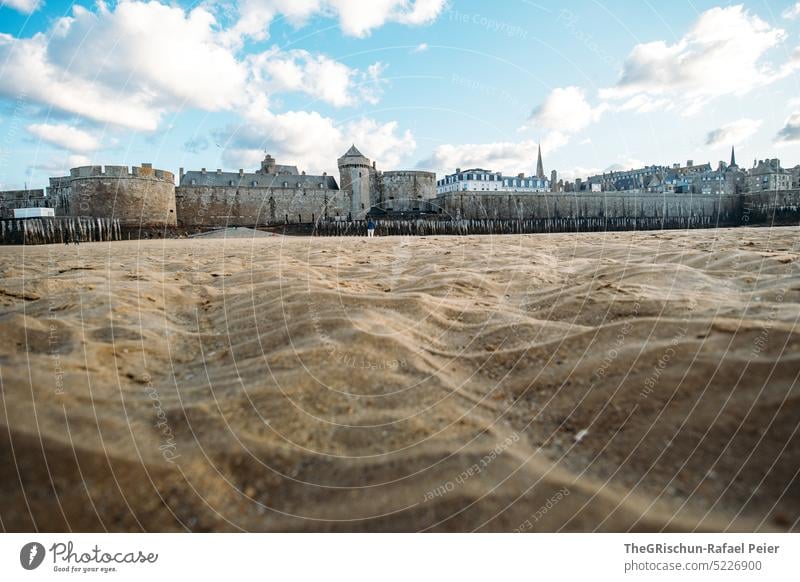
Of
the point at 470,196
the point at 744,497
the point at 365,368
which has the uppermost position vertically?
the point at 470,196

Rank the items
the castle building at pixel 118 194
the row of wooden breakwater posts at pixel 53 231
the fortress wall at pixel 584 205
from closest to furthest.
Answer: the row of wooden breakwater posts at pixel 53 231 < the castle building at pixel 118 194 < the fortress wall at pixel 584 205

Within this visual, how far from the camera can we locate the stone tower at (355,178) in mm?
40500

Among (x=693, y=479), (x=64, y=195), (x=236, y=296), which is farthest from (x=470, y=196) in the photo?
(x=64, y=195)

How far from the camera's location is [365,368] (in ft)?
7.30

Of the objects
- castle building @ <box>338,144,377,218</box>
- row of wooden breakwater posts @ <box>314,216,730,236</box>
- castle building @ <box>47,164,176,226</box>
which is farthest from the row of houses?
castle building @ <box>47,164,176,226</box>

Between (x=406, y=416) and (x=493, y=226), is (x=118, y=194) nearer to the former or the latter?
(x=493, y=226)

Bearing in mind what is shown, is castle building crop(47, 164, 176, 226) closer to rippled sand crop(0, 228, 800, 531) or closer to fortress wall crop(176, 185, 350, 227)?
fortress wall crop(176, 185, 350, 227)

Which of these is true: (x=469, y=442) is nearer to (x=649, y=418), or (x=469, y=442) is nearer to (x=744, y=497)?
(x=649, y=418)

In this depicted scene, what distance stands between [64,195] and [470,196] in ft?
116

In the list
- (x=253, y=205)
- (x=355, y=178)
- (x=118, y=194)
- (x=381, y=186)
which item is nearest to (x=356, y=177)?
(x=355, y=178)

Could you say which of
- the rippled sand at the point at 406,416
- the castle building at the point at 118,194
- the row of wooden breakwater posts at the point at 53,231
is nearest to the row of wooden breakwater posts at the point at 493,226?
the row of wooden breakwater posts at the point at 53,231

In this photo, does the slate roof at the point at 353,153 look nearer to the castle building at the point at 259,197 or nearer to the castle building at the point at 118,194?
the castle building at the point at 259,197

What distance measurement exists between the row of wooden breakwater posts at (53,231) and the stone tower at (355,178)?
24.1m
